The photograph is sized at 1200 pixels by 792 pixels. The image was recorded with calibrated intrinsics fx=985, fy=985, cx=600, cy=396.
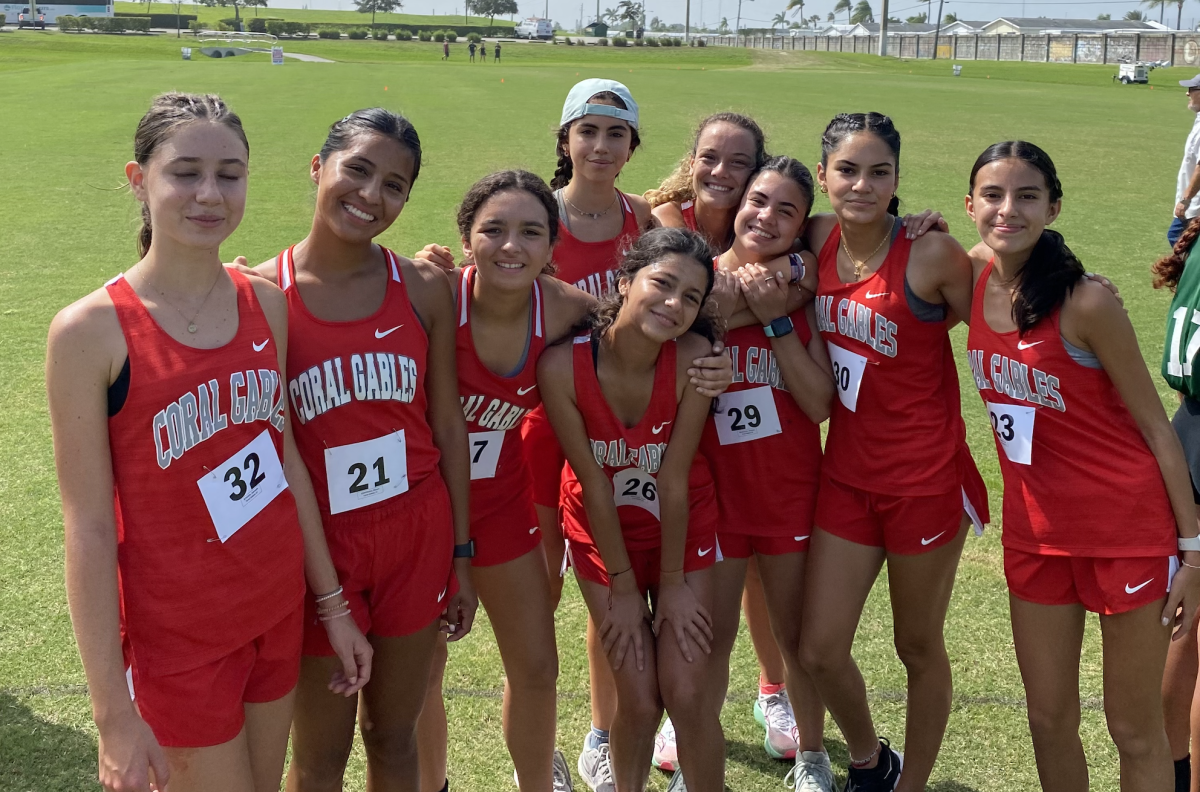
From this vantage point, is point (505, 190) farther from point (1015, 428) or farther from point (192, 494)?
point (1015, 428)

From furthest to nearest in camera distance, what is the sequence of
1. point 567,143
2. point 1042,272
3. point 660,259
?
point 567,143
point 660,259
point 1042,272

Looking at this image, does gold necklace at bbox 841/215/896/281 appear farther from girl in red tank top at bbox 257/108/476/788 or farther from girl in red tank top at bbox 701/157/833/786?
girl in red tank top at bbox 257/108/476/788

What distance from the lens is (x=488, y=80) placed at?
118ft

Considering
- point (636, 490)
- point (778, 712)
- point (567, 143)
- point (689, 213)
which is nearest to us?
point (636, 490)

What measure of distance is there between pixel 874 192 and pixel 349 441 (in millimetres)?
1843

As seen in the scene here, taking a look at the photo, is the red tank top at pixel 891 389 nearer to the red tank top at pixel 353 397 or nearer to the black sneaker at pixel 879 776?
the black sneaker at pixel 879 776

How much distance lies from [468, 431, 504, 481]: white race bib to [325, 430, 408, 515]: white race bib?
1.25 feet

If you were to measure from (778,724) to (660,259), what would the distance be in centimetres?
188

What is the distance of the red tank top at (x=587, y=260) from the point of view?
382cm

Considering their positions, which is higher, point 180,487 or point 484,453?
point 180,487

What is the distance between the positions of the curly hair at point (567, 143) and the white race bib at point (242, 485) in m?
2.03

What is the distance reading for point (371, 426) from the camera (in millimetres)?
2781

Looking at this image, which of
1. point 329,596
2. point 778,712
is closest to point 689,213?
point 778,712

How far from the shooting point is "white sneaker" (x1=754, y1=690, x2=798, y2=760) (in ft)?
12.2
